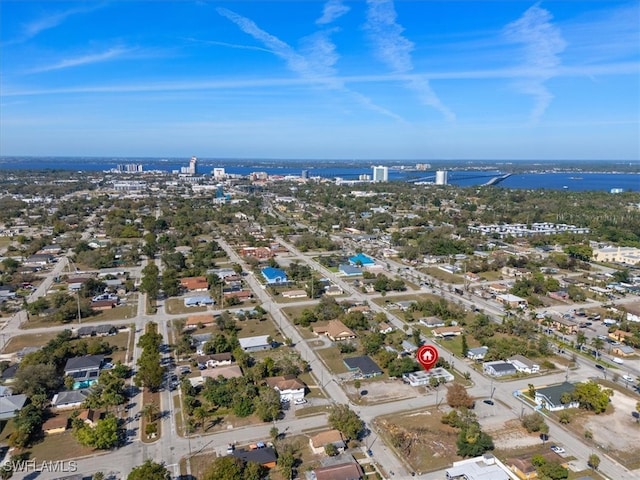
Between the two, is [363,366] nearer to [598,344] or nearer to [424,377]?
[424,377]

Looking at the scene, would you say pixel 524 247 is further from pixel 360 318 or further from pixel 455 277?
pixel 360 318

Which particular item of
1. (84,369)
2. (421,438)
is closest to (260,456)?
(421,438)

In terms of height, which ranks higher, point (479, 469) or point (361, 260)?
point (361, 260)

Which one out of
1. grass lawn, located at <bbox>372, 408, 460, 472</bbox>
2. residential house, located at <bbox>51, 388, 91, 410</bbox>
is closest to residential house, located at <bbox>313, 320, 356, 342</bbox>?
grass lawn, located at <bbox>372, 408, 460, 472</bbox>

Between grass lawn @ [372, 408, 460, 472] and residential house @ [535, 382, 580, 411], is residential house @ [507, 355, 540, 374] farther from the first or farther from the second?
grass lawn @ [372, 408, 460, 472]

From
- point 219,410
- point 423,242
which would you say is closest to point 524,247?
point 423,242
